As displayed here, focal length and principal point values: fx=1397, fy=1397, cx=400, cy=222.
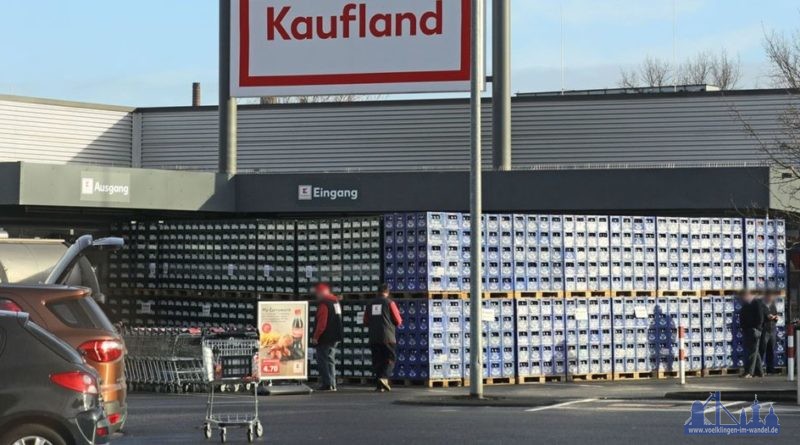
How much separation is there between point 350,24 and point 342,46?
1.92ft

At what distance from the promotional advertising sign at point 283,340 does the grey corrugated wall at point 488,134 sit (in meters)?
14.9

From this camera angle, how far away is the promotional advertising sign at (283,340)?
24375 mm

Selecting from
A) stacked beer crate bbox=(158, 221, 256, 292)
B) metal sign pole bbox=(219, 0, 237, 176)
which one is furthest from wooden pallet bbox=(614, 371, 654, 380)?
metal sign pole bbox=(219, 0, 237, 176)

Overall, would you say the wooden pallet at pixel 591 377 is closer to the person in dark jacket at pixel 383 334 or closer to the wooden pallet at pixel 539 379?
the wooden pallet at pixel 539 379

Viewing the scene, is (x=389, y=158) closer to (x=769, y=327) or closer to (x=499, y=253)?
(x=499, y=253)

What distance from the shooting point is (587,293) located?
27766mm

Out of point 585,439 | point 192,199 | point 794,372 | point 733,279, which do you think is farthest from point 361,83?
point 585,439

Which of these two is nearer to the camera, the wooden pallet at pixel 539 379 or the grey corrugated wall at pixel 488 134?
the wooden pallet at pixel 539 379

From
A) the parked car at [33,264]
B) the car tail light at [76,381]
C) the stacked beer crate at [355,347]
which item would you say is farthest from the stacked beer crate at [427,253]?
the car tail light at [76,381]

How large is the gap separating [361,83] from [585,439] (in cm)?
2040

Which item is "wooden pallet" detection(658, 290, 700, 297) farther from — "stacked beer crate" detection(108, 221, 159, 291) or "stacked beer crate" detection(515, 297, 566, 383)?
"stacked beer crate" detection(108, 221, 159, 291)

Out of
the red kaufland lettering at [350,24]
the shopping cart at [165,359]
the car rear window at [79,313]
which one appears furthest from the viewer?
the red kaufland lettering at [350,24]

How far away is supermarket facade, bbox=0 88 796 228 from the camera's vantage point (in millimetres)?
31017

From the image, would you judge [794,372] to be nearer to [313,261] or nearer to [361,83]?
[313,261]
